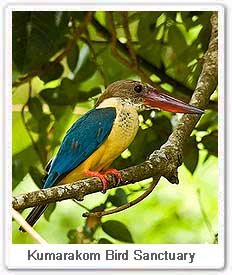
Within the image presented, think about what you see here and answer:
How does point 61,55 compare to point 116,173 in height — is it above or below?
above

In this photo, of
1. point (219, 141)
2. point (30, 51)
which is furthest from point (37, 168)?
point (219, 141)

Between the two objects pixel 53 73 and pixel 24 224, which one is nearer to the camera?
pixel 24 224

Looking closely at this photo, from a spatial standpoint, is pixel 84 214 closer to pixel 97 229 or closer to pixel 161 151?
pixel 97 229

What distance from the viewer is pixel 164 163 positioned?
60.2 inches

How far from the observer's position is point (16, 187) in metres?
1.55

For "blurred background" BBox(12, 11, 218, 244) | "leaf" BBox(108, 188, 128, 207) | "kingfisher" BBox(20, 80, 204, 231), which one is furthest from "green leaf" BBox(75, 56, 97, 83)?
"leaf" BBox(108, 188, 128, 207)

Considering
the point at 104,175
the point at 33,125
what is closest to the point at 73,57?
the point at 33,125

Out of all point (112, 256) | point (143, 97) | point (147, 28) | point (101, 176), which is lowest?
point (112, 256)

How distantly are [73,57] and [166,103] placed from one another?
7.3 inches

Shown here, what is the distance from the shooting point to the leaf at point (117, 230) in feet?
5.14

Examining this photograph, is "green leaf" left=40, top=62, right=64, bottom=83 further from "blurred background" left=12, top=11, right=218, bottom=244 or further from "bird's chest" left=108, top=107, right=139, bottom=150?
"bird's chest" left=108, top=107, right=139, bottom=150

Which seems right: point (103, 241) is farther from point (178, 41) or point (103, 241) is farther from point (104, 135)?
point (178, 41)

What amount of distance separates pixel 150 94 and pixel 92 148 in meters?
0.12

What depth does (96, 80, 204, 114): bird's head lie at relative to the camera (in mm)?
1538
